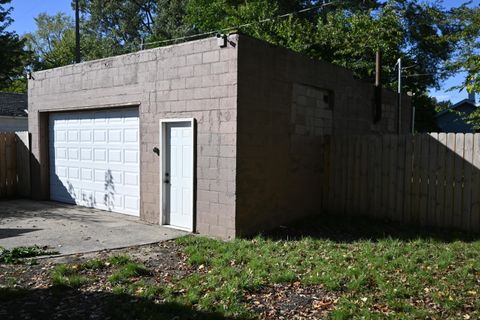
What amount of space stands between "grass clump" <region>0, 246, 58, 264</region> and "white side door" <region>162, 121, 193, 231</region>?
2.52 m

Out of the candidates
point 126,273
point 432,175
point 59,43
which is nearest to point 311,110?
point 432,175

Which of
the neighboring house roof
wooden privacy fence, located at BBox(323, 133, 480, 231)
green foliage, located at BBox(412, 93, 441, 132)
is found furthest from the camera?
green foliage, located at BBox(412, 93, 441, 132)

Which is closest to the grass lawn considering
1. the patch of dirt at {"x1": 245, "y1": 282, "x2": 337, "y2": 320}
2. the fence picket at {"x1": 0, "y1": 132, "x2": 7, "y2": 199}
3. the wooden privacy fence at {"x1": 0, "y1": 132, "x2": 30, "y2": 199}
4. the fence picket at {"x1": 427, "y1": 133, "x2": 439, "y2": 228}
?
the patch of dirt at {"x1": 245, "y1": 282, "x2": 337, "y2": 320}

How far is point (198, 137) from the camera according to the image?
8383 millimetres

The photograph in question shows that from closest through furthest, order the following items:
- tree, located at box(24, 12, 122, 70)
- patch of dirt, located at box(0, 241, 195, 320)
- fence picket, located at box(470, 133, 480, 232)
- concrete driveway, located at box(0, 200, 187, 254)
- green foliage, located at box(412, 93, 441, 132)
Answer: patch of dirt, located at box(0, 241, 195, 320) < concrete driveway, located at box(0, 200, 187, 254) < fence picket, located at box(470, 133, 480, 232) < green foliage, located at box(412, 93, 441, 132) < tree, located at box(24, 12, 122, 70)

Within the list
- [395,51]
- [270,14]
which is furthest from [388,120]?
[270,14]

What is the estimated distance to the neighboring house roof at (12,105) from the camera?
73.9 feet

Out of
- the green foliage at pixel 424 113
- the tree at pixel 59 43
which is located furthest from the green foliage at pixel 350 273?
the tree at pixel 59 43

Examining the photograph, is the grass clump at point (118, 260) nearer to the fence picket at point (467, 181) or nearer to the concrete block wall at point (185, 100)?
the concrete block wall at point (185, 100)

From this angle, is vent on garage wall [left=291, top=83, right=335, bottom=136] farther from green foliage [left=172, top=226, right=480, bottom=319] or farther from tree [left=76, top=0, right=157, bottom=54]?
tree [left=76, top=0, right=157, bottom=54]

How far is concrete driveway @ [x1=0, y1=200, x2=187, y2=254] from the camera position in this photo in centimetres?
755

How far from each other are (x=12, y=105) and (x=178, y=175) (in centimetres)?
1830

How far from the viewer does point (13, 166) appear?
13.3m

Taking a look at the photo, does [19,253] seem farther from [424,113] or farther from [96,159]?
[424,113]
